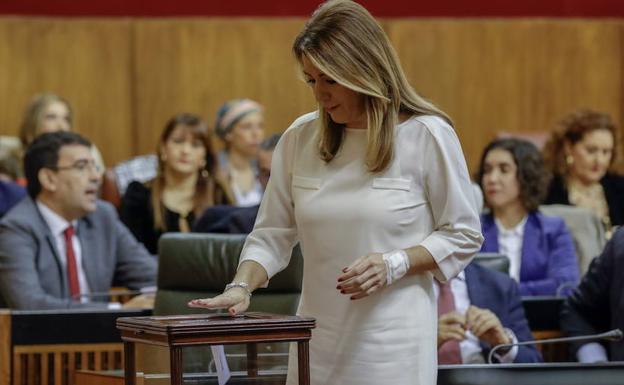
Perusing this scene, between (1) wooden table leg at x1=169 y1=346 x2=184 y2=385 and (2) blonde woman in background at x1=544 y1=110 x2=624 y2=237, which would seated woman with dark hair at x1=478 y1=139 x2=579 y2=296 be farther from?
(1) wooden table leg at x1=169 y1=346 x2=184 y2=385

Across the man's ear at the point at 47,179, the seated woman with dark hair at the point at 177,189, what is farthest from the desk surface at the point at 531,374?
the seated woman with dark hair at the point at 177,189

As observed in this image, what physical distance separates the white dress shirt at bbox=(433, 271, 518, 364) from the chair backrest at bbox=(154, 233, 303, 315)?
1.46ft

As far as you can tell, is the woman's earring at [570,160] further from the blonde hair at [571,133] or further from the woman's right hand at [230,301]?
the woman's right hand at [230,301]

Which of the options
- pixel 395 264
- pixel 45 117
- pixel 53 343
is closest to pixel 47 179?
pixel 53 343

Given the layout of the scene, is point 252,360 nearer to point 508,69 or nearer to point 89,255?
point 89,255

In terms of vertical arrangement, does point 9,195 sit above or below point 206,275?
above

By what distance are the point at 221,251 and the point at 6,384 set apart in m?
0.75

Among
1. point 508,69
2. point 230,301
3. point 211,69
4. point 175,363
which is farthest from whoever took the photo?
point 508,69

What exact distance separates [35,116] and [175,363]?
4.29 m

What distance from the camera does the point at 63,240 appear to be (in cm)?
466

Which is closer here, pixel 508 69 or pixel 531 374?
pixel 531 374

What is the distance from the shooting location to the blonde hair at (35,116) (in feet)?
20.6

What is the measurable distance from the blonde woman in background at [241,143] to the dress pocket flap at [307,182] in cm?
356

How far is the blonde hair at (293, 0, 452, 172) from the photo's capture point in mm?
2445
